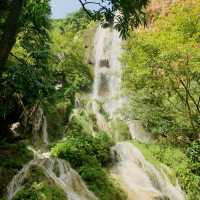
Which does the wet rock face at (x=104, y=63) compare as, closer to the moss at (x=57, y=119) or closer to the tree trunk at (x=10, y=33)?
the moss at (x=57, y=119)

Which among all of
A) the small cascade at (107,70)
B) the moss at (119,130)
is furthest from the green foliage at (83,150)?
the small cascade at (107,70)

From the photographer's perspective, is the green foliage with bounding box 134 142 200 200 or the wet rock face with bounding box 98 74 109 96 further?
the wet rock face with bounding box 98 74 109 96

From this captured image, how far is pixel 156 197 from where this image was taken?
15922 millimetres

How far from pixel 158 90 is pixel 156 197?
7.37 metres

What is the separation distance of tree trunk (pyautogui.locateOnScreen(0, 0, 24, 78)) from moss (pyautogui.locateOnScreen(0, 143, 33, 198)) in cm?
804

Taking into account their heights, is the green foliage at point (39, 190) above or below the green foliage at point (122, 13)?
below

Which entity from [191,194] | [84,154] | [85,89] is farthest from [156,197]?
[85,89]

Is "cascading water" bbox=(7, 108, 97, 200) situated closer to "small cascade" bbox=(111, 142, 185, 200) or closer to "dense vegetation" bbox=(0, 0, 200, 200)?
"dense vegetation" bbox=(0, 0, 200, 200)

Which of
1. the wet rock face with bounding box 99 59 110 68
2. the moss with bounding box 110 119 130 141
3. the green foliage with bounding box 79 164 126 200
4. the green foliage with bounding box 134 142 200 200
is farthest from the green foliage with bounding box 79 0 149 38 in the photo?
the wet rock face with bounding box 99 59 110 68

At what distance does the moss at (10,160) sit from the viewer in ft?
42.5

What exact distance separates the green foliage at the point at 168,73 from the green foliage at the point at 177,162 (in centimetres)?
122

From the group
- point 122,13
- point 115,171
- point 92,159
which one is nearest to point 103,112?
point 115,171

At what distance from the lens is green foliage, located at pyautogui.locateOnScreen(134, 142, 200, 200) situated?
68.8ft

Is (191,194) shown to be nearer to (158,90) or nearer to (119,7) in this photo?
(158,90)
